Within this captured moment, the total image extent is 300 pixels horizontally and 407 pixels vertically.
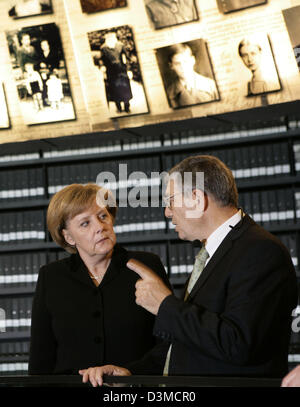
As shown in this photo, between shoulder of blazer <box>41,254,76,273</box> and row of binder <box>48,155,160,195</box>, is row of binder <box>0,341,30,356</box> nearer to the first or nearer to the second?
row of binder <box>48,155,160,195</box>

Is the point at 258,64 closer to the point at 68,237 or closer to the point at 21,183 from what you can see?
the point at 68,237

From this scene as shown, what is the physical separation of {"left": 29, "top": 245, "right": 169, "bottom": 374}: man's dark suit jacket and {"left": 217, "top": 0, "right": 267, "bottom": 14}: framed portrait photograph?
5.08 ft

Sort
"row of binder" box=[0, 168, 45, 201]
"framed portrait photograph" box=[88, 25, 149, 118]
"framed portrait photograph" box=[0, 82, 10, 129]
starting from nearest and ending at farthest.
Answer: "framed portrait photograph" box=[88, 25, 149, 118], "framed portrait photograph" box=[0, 82, 10, 129], "row of binder" box=[0, 168, 45, 201]

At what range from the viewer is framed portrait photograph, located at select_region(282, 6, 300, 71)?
302 cm

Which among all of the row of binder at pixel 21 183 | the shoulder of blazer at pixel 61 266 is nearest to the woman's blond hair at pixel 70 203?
the shoulder of blazer at pixel 61 266

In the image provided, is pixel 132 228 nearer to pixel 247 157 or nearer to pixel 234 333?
pixel 247 157

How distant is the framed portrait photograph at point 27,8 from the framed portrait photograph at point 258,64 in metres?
1.09

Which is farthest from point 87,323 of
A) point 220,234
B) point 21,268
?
point 21,268

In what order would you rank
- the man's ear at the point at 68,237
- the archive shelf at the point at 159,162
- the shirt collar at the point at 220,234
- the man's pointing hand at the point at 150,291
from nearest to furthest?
the man's pointing hand at the point at 150,291, the shirt collar at the point at 220,234, the man's ear at the point at 68,237, the archive shelf at the point at 159,162

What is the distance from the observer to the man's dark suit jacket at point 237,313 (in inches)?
57.5

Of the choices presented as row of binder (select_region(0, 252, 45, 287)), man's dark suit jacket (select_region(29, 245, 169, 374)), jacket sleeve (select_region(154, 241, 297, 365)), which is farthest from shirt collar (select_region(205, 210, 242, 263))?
row of binder (select_region(0, 252, 45, 287))

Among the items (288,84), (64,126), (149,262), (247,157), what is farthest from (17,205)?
(149,262)

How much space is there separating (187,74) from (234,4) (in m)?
0.44

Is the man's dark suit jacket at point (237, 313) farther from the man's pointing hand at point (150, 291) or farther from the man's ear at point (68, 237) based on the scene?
the man's ear at point (68, 237)
